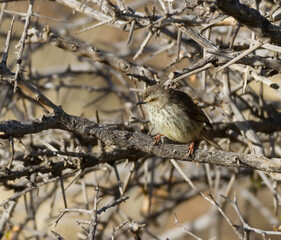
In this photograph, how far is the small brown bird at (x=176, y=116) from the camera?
4.90 meters

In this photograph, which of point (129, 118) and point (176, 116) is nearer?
point (129, 118)

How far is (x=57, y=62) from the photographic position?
9.45m

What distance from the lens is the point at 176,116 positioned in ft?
16.6

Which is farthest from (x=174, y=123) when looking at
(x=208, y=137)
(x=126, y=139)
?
(x=126, y=139)

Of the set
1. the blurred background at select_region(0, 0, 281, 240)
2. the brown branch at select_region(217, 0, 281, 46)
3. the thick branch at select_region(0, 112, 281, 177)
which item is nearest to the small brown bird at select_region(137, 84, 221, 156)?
the blurred background at select_region(0, 0, 281, 240)

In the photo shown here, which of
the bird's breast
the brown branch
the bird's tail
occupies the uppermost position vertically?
the bird's breast

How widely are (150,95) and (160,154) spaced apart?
127 centimetres

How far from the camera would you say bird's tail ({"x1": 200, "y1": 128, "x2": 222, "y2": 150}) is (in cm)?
496

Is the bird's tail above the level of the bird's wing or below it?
below

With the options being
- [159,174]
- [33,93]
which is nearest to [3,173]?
[33,93]

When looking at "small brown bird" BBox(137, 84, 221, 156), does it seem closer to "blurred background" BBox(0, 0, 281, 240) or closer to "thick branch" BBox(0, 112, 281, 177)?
"blurred background" BBox(0, 0, 281, 240)

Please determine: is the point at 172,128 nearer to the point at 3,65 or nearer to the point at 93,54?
the point at 93,54

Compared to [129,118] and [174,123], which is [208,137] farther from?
[129,118]

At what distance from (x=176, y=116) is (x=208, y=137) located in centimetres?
39
